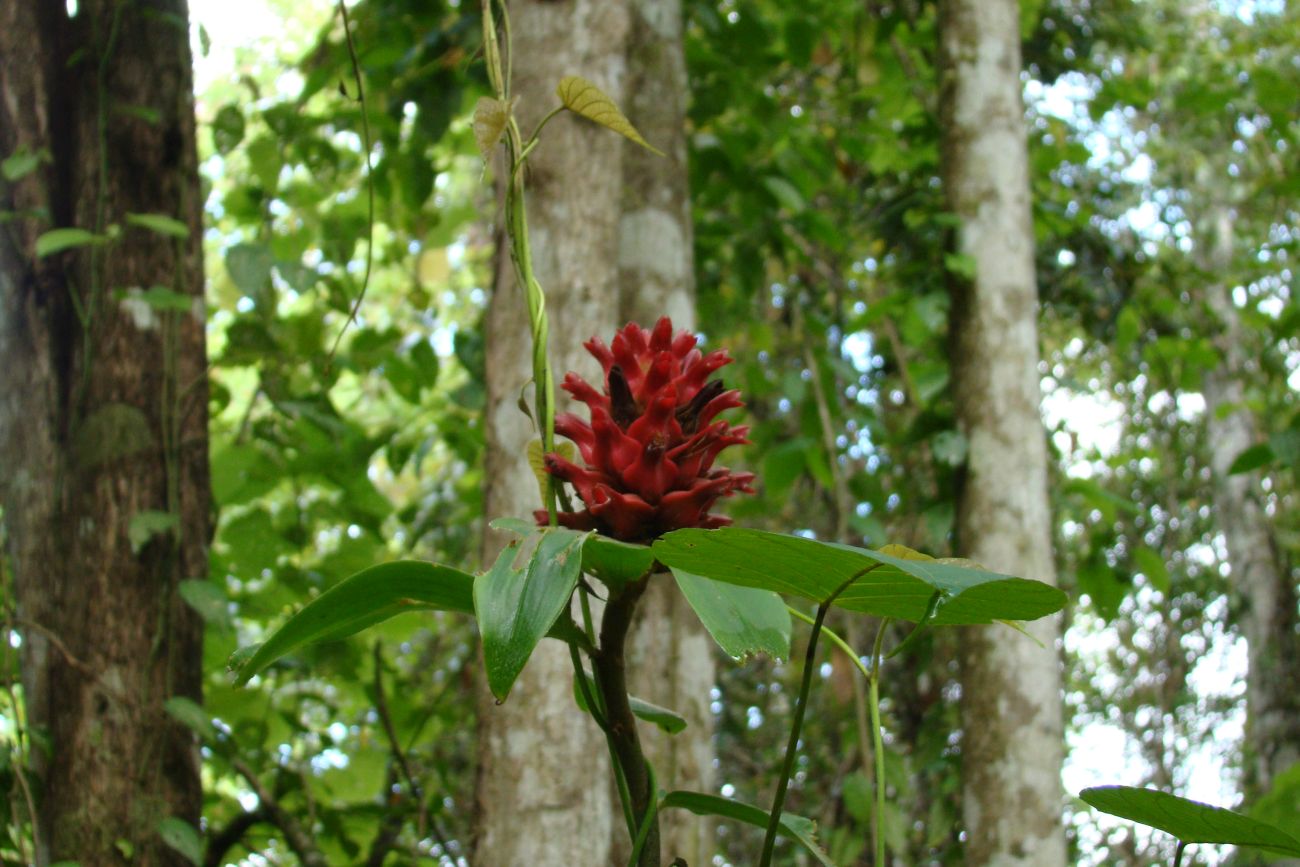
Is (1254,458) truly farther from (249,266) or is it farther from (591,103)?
(591,103)

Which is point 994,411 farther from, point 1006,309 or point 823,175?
point 823,175

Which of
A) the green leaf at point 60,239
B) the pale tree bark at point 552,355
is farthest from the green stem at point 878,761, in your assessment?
the green leaf at point 60,239

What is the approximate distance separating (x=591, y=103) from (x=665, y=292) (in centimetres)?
128

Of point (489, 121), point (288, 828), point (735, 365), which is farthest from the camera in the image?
point (735, 365)

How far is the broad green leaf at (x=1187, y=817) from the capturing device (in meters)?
0.61

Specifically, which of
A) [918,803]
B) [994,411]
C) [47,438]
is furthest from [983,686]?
[918,803]

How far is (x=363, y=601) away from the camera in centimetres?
56

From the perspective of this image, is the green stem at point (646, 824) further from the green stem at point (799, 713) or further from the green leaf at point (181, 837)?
the green leaf at point (181, 837)

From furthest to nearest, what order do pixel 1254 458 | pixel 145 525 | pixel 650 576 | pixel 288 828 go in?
pixel 1254 458 < pixel 288 828 < pixel 145 525 < pixel 650 576

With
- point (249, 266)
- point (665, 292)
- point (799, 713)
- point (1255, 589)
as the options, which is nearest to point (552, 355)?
point (665, 292)

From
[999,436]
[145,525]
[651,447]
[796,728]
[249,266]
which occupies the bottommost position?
[796,728]

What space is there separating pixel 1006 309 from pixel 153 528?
5.00 ft

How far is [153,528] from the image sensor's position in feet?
5.64

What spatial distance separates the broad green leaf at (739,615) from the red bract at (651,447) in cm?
3
